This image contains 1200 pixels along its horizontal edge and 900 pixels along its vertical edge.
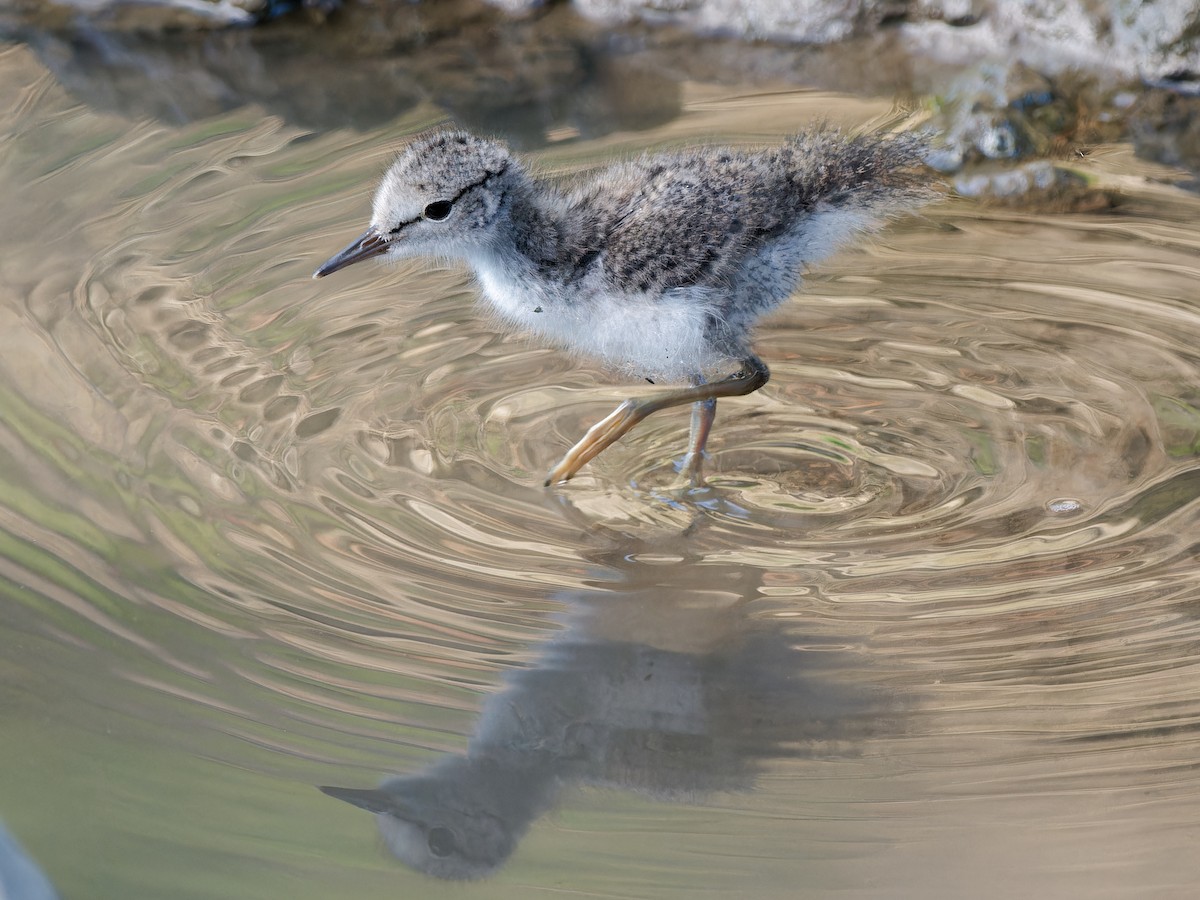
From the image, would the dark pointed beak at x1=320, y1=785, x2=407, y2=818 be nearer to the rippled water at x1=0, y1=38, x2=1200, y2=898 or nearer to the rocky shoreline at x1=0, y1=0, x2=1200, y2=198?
the rippled water at x1=0, y1=38, x2=1200, y2=898

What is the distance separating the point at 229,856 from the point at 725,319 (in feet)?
3.90

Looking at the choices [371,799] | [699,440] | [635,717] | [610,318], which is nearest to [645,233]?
[610,318]

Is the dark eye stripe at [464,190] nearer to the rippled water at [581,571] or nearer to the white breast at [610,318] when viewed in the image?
the white breast at [610,318]

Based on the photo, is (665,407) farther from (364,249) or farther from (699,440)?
(364,249)

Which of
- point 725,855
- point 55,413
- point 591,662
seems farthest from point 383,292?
point 725,855

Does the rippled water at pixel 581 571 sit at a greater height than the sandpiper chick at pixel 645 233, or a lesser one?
lesser

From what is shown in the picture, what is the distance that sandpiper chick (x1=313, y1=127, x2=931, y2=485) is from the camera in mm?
2355

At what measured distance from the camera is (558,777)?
1955 mm

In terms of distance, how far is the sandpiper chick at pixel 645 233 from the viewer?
236 centimetres

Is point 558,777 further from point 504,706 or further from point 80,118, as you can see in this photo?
point 80,118

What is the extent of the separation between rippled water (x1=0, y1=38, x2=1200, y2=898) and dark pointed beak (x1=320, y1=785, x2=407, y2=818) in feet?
0.05

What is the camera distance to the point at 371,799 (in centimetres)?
188

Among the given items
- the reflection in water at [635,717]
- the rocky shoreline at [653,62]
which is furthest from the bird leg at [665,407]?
the rocky shoreline at [653,62]

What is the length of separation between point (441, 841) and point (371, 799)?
119 millimetres
